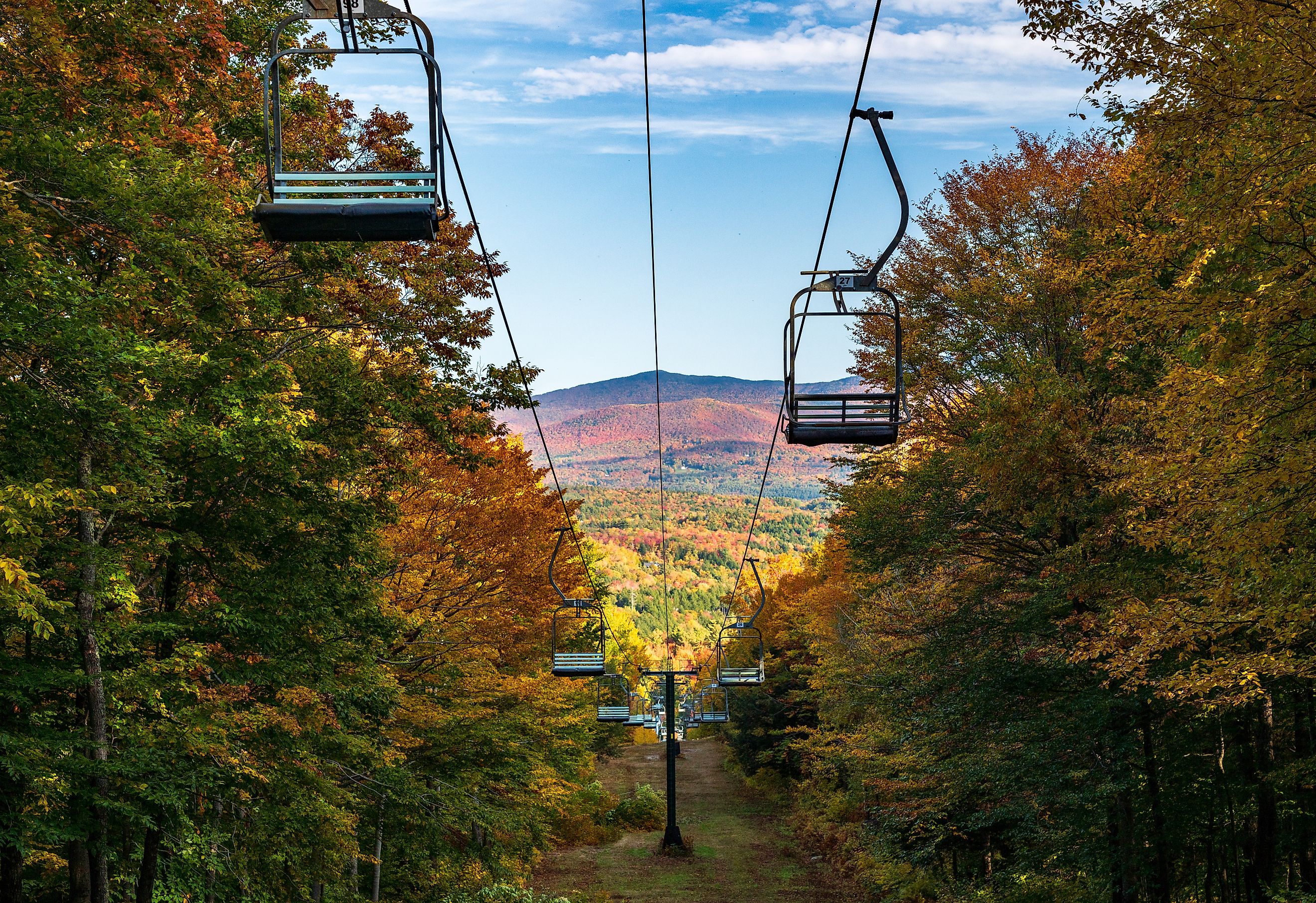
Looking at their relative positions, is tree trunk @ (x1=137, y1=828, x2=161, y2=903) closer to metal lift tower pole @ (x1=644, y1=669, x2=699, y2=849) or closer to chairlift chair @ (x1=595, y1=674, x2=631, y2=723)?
chairlift chair @ (x1=595, y1=674, x2=631, y2=723)

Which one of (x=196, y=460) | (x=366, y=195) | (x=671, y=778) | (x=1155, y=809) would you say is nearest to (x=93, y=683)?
(x=196, y=460)

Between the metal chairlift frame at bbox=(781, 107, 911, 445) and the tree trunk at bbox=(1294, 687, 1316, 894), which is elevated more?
the metal chairlift frame at bbox=(781, 107, 911, 445)

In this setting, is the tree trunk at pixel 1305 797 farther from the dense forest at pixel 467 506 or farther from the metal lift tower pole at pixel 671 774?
the metal lift tower pole at pixel 671 774

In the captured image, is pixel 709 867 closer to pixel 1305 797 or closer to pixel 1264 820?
pixel 1264 820

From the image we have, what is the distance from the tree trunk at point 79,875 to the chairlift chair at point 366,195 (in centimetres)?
912

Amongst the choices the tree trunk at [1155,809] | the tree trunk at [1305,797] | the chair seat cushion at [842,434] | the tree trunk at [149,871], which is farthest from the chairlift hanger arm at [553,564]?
the tree trunk at [1305,797]

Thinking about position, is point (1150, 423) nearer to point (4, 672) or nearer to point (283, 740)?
point (283, 740)

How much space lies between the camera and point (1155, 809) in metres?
17.0

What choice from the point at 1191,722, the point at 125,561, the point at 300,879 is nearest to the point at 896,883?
the point at 1191,722

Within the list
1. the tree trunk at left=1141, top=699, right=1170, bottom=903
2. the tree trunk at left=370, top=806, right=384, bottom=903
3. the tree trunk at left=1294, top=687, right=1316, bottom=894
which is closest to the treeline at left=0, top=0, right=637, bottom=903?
the tree trunk at left=370, top=806, right=384, bottom=903

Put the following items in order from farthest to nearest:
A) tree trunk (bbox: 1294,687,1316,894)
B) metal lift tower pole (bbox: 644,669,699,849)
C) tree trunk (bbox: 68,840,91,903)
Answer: metal lift tower pole (bbox: 644,669,699,849), tree trunk (bbox: 1294,687,1316,894), tree trunk (bbox: 68,840,91,903)

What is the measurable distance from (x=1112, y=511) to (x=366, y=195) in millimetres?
14851

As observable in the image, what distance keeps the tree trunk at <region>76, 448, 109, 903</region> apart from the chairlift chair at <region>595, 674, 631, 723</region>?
11.6 metres

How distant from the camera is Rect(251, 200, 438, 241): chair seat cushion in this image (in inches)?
227
